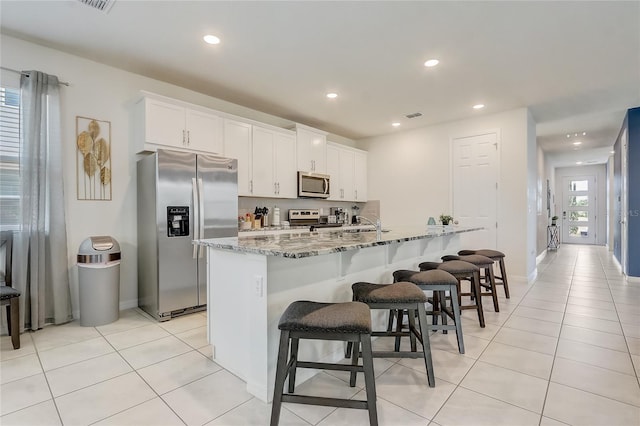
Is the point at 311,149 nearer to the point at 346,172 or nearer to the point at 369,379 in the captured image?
the point at 346,172

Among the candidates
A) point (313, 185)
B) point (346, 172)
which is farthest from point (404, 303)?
point (346, 172)

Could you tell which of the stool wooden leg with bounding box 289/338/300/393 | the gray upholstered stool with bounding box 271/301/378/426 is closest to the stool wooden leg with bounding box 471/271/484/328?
the gray upholstered stool with bounding box 271/301/378/426

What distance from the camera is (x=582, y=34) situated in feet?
8.96

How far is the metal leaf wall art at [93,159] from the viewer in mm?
3197

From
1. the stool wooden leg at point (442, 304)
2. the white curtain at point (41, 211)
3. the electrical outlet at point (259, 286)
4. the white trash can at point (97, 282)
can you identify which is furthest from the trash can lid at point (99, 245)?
the stool wooden leg at point (442, 304)

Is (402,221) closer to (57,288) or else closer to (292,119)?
(292,119)

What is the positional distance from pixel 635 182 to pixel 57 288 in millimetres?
7736

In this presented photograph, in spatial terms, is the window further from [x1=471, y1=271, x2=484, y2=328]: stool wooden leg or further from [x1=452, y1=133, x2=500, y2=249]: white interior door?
[x1=452, y1=133, x2=500, y2=249]: white interior door

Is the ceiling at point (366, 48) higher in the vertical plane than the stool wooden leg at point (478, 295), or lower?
higher

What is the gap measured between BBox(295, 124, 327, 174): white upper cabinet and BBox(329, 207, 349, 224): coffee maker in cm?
97

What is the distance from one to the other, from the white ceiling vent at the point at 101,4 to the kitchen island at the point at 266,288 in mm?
1974

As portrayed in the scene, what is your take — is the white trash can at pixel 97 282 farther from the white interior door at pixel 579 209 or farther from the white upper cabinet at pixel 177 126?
the white interior door at pixel 579 209

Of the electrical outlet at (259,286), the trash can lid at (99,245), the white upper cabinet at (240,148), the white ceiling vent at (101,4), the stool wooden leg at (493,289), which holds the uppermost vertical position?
the white ceiling vent at (101,4)

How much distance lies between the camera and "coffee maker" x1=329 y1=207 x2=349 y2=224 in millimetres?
6097
